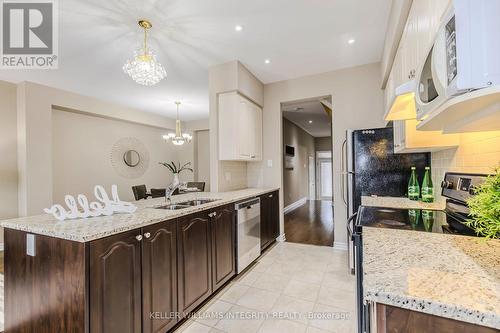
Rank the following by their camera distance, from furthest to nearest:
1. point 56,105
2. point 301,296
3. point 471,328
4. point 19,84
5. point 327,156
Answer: point 327,156
point 56,105
point 19,84
point 301,296
point 471,328

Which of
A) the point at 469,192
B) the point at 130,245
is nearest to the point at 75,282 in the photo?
the point at 130,245

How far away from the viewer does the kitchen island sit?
1.21 metres

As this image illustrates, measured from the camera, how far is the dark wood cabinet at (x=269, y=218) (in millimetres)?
3232

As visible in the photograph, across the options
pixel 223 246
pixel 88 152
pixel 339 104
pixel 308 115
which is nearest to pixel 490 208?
pixel 223 246

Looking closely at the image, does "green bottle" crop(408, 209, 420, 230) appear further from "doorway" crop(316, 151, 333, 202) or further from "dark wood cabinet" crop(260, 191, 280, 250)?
"doorway" crop(316, 151, 333, 202)

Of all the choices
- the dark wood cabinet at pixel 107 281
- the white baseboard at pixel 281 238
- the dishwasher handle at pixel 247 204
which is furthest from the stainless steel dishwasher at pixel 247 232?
the white baseboard at pixel 281 238

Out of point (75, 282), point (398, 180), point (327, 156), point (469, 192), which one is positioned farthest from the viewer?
point (327, 156)

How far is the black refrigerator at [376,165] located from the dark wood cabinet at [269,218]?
1.12 metres

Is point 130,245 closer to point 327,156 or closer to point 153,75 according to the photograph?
point 153,75

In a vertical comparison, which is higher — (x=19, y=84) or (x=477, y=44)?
(x=19, y=84)

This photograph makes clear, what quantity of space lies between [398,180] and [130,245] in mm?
2802

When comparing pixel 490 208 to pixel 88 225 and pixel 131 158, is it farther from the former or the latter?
pixel 131 158

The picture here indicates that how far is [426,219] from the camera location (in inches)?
57.7

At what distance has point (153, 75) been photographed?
7.97ft
